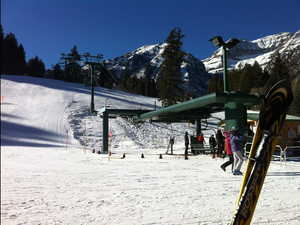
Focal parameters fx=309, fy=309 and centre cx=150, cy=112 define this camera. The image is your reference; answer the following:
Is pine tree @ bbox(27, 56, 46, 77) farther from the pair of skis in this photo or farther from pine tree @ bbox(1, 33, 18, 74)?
the pair of skis

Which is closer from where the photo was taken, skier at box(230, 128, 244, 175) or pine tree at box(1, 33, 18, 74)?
skier at box(230, 128, 244, 175)

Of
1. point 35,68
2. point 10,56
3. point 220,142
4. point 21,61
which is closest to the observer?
point 220,142

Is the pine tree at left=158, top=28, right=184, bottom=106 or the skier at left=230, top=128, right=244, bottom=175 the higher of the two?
the pine tree at left=158, top=28, right=184, bottom=106

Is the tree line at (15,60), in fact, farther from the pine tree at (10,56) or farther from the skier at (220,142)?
the skier at (220,142)

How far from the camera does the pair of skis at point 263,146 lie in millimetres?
3338

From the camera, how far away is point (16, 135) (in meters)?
32.2

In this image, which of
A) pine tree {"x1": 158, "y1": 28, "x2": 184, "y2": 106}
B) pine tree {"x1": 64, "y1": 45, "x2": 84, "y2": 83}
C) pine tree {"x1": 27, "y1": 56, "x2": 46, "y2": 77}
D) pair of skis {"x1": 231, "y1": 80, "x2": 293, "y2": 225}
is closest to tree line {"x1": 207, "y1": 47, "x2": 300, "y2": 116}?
pine tree {"x1": 158, "y1": 28, "x2": 184, "y2": 106}

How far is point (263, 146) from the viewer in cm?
338

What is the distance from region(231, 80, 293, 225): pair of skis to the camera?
3338 mm

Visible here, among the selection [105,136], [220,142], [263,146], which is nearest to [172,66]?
[105,136]

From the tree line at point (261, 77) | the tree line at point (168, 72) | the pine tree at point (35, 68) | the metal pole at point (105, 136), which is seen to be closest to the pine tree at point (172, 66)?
the tree line at point (168, 72)

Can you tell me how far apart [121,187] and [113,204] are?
1.90 meters

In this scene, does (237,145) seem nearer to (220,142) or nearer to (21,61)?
(220,142)

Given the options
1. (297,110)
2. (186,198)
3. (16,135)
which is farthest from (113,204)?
(297,110)
